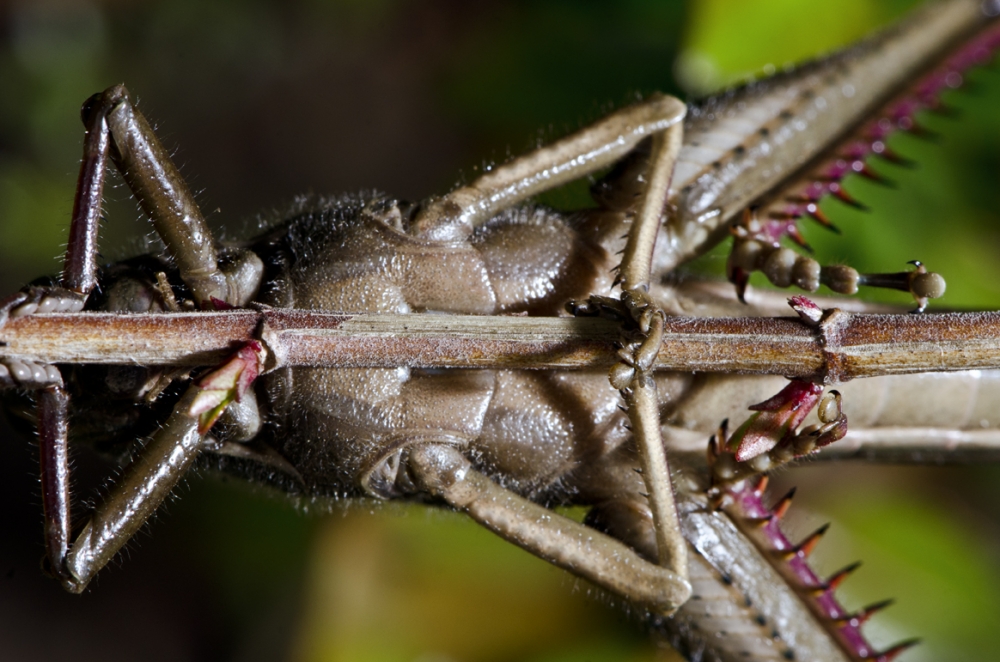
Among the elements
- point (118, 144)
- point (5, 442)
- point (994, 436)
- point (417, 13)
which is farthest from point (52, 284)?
point (417, 13)

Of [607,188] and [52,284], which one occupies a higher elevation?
[607,188]

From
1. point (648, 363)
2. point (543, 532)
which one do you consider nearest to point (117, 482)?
point (543, 532)

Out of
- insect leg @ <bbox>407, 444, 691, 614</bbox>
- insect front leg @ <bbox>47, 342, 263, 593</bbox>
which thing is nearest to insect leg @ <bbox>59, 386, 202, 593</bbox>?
insect front leg @ <bbox>47, 342, 263, 593</bbox>

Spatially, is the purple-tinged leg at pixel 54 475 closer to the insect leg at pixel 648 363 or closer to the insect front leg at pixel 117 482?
the insect front leg at pixel 117 482

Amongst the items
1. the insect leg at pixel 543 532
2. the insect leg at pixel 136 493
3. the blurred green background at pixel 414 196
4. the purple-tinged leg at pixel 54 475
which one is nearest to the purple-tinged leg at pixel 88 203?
the purple-tinged leg at pixel 54 475

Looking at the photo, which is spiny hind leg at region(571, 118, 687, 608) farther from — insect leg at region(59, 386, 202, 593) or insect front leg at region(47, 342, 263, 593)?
insect leg at region(59, 386, 202, 593)

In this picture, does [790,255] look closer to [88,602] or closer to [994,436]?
[994,436]
